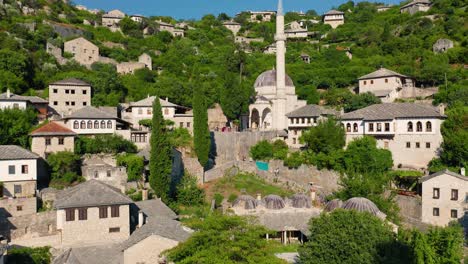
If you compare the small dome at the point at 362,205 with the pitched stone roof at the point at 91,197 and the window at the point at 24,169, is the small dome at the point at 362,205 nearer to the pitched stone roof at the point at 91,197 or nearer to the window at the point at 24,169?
the pitched stone roof at the point at 91,197

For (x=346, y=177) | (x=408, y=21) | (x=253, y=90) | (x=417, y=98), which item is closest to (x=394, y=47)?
(x=408, y=21)

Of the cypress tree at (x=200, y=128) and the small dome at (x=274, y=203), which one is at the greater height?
the cypress tree at (x=200, y=128)

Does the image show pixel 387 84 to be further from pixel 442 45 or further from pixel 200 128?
pixel 200 128

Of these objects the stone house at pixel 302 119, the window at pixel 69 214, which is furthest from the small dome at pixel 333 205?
the window at pixel 69 214

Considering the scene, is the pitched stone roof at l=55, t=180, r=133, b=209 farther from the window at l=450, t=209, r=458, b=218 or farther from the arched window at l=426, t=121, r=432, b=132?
the arched window at l=426, t=121, r=432, b=132

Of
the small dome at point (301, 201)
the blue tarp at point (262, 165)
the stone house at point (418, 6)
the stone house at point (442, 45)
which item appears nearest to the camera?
the small dome at point (301, 201)

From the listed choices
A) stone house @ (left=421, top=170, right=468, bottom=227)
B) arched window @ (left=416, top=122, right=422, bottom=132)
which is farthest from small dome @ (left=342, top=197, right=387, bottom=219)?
arched window @ (left=416, top=122, right=422, bottom=132)
